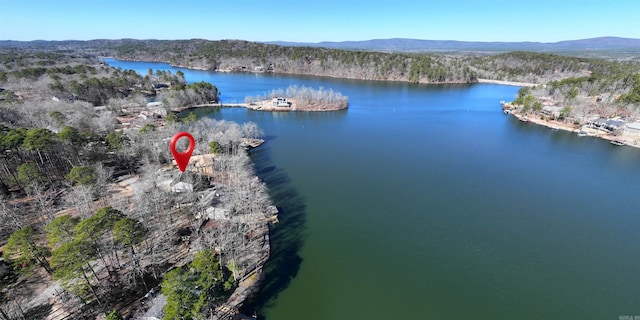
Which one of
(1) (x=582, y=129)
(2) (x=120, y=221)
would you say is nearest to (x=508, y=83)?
(1) (x=582, y=129)

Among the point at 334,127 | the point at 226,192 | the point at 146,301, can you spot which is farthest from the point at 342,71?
the point at 146,301

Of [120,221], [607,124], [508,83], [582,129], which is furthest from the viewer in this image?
[508,83]

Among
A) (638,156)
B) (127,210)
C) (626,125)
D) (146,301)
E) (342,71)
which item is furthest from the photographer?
(342,71)

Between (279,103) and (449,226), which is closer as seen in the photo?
(449,226)

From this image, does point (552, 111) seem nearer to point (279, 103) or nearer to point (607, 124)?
point (607, 124)

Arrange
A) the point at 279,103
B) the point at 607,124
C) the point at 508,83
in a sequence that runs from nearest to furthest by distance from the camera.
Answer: the point at 607,124
the point at 279,103
the point at 508,83

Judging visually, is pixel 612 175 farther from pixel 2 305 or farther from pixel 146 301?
pixel 2 305
